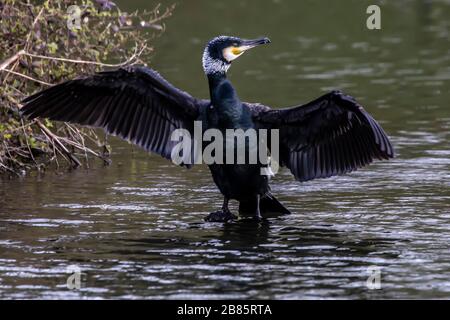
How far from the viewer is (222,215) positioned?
11242mm

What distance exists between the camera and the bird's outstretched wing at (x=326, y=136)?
10.7 m

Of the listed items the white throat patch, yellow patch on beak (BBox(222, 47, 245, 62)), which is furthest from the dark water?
yellow patch on beak (BBox(222, 47, 245, 62))

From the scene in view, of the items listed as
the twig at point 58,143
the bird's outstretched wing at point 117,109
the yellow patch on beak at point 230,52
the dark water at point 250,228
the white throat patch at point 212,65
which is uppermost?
the yellow patch on beak at point 230,52

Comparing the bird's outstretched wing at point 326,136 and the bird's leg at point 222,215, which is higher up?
the bird's outstretched wing at point 326,136

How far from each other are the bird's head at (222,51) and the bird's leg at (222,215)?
1282 millimetres

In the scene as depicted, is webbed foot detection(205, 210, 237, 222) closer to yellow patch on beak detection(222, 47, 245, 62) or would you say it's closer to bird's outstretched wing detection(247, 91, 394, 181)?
bird's outstretched wing detection(247, 91, 394, 181)

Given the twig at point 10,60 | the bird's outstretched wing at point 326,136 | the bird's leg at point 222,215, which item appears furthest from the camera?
the twig at point 10,60

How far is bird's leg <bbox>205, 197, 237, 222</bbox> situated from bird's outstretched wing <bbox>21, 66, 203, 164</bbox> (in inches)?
33.9

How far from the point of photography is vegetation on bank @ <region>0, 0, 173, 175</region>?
13.1 meters

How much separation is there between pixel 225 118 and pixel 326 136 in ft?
3.56

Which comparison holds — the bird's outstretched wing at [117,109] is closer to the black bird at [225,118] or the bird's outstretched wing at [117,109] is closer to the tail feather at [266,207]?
the black bird at [225,118]

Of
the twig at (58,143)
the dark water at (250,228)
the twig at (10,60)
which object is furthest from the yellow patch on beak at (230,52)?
the twig at (58,143)
